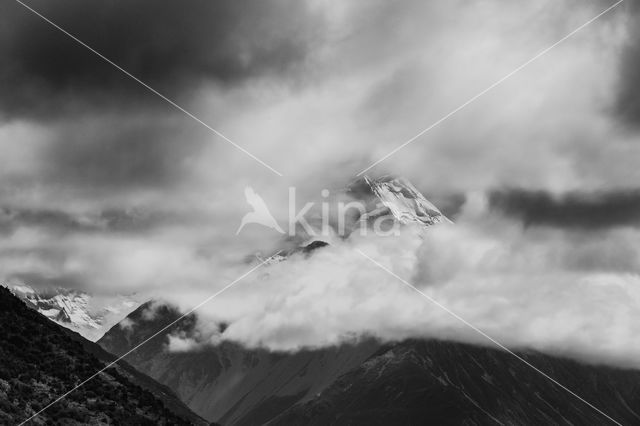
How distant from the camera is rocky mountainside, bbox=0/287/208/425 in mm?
94500

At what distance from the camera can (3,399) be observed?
297 ft

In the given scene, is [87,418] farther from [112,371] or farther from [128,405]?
[112,371]

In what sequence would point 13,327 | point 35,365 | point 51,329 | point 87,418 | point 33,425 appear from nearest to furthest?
point 33,425 < point 87,418 < point 35,365 < point 13,327 < point 51,329

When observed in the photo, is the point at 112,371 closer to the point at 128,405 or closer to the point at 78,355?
the point at 78,355

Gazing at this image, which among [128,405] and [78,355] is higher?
[78,355]

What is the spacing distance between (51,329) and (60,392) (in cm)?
2588

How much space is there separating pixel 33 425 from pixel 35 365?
56.4 ft

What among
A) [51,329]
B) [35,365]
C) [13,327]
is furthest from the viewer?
[51,329]

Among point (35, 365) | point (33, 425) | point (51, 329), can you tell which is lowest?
point (33, 425)

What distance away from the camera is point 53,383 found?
338ft

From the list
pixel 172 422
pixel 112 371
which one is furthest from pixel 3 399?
pixel 112 371

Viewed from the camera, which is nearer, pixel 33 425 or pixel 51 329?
pixel 33 425

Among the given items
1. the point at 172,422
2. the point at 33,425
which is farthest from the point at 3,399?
the point at 172,422

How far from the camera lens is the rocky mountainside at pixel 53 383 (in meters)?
94.5
